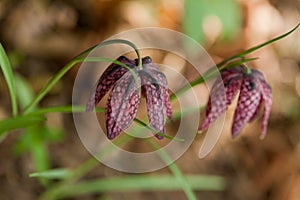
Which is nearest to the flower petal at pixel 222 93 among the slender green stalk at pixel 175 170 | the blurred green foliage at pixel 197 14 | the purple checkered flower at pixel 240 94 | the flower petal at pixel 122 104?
the purple checkered flower at pixel 240 94

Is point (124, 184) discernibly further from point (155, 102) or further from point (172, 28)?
point (172, 28)

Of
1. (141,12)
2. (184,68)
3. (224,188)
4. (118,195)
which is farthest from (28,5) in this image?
(224,188)

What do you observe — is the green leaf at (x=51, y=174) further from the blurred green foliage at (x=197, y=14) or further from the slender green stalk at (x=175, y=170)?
the blurred green foliage at (x=197, y=14)

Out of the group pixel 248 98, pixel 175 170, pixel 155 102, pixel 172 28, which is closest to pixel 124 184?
pixel 175 170

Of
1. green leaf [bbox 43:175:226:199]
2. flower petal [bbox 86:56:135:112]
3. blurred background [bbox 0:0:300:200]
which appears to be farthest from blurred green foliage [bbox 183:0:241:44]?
flower petal [bbox 86:56:135:112]

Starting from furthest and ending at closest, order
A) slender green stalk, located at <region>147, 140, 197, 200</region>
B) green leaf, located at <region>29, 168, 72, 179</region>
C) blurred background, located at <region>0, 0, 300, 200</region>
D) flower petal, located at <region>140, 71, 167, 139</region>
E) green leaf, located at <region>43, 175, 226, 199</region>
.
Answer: blurred background, located at <region>0, 0, 300, 200</region> → green leaf, located at <region>43, 175, 226, 199</region> → slender green stalk, located at <region>147, 140, 197, 200</region> → green leaf, located at <region>29, 168, 72, 179</region> → flower petal, located at <region>140, 71, 167, 139</region>

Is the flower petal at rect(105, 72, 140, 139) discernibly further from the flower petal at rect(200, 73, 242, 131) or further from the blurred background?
the blurred background
